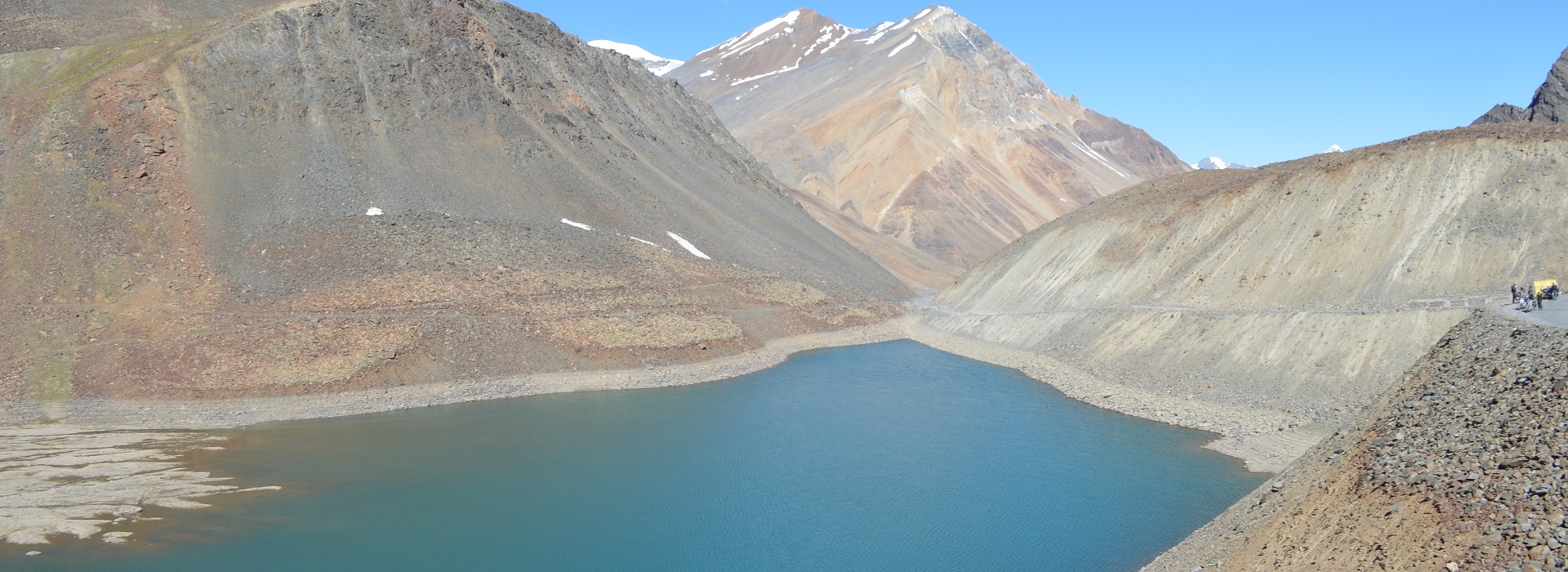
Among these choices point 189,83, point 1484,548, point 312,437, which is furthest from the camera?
point 189,83

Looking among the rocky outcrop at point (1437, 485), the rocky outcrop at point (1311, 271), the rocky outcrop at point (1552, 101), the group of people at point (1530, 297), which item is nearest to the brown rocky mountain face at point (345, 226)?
the rocky outcrop at point (1311, 271)

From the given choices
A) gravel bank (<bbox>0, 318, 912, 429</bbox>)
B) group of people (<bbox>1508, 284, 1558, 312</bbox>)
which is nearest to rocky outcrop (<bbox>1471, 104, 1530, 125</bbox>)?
group of people (<bbox>1508, 284, 1558, 312</bbox>)

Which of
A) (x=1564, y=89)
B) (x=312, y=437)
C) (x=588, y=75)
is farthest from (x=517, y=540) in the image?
(x=1564, y=89)

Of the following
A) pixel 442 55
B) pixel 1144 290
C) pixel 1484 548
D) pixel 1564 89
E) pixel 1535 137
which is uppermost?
pixel 442 55

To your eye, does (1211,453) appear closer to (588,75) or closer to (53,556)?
(53,556)

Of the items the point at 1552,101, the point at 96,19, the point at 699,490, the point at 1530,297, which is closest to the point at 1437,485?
the point at 1530,297

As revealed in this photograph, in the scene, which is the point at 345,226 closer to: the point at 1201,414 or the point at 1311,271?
the point at 1201,414
